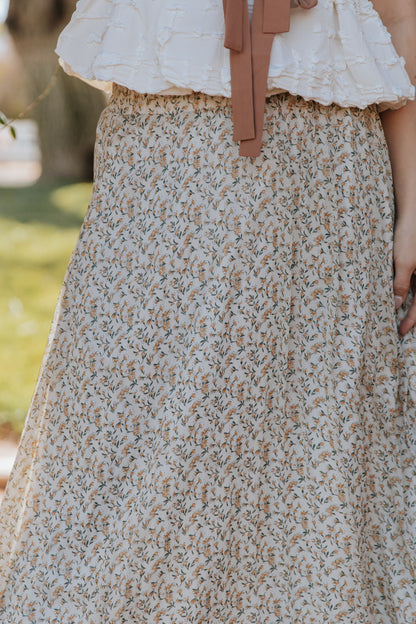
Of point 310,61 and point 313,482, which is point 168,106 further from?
point 313,482

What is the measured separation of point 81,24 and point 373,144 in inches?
25.0

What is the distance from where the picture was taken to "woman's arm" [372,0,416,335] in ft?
5.39

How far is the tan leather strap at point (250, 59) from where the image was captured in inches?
55.6

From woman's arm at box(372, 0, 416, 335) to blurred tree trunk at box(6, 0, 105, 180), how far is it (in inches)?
188

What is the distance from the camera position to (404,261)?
5.37 ft

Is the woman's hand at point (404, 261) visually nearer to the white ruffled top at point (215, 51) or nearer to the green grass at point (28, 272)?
the white ruffled top at point (215, 51)

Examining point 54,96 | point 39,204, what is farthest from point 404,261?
point 54,96

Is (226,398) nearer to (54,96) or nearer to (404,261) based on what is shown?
(404,261)

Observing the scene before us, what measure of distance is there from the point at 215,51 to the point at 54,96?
6.96 meters

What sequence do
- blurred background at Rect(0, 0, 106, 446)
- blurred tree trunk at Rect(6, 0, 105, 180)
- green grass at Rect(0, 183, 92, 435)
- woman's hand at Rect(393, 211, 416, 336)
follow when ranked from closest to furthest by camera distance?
woman's hand at Rect(393, 211, 416, 336), green grass at Rect(0, 183, 92, 435), blurred background at Rect(0, 0, 106, 446), blurred tree trunk at Rect(6, 0, 105, 180)

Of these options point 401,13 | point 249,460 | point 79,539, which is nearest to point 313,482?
point 249,460

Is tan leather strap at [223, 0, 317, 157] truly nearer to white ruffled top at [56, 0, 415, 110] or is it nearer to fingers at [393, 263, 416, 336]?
white ruffled top at [56, 0, 415, 110]

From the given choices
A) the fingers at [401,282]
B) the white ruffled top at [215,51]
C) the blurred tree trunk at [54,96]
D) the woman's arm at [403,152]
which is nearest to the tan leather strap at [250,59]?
the white ruffled top at [215,51]

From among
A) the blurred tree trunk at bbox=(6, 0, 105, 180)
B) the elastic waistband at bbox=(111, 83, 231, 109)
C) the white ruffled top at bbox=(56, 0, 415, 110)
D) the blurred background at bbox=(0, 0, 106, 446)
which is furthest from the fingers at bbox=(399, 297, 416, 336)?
the blurred tree trunk at bbox=(6, 0, 105, 180)
